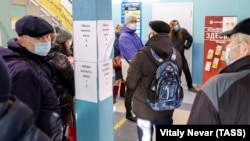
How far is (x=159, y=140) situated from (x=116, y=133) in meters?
2.50

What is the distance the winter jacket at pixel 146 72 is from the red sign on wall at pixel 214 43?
359 centimetres

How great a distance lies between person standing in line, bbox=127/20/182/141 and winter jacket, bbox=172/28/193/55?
10.9ft

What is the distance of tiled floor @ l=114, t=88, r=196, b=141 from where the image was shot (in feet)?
12.1

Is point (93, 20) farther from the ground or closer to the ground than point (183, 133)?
farther from the ground

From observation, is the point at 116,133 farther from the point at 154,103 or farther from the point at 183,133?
the point at 183,133

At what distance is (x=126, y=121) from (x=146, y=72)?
1961 millimetres

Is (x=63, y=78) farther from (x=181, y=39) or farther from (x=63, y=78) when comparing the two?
(x=181, y=39)

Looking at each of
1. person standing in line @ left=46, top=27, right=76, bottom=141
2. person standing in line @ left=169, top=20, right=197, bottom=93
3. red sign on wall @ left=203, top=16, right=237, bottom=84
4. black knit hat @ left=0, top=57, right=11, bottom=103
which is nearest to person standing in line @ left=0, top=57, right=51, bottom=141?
black knit hat @ left=0, top=57, right=11, bottom=103

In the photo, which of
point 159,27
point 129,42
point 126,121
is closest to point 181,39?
point 129,42

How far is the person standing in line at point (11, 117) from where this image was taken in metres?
0.79

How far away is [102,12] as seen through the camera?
235 centimetres

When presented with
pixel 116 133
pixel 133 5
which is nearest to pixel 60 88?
pixel 116 133

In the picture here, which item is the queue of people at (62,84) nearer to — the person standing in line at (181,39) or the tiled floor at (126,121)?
the tiled floor at (126,121)

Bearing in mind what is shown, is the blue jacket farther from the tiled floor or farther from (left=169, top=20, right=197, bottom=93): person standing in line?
(left=169, top=20, right=197, bottom=93): person standing in line
